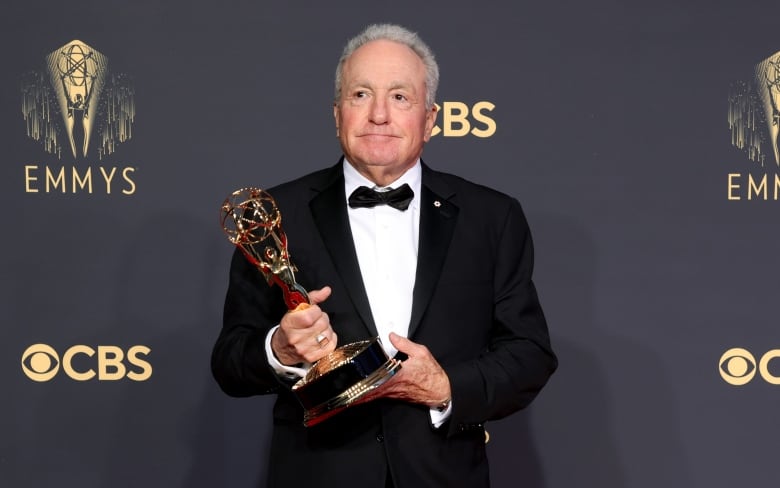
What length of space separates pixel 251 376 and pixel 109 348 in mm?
1222

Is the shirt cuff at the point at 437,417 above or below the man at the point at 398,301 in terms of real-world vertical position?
below

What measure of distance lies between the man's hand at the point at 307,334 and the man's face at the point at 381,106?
0.34m

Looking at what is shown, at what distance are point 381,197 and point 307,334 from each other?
0.39m

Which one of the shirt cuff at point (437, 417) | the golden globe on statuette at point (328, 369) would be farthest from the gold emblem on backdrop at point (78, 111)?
the shirt cuff at point (437, 417)

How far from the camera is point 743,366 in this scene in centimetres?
285

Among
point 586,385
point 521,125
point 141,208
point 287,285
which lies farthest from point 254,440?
point 287,285

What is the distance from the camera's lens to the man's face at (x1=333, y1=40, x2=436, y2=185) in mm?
1881

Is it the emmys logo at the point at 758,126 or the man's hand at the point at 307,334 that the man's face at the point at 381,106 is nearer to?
the man's hand at the point at 307,334

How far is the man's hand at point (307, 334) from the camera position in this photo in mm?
1580

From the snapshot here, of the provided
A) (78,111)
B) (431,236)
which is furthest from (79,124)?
(431,236)

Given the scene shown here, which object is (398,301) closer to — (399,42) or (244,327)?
(244,327)

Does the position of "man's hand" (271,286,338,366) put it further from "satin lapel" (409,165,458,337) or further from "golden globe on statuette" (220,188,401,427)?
"satin lapel" (409,165,458,337)

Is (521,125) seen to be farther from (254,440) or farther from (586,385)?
(254,440)

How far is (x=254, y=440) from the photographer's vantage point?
285 cm
